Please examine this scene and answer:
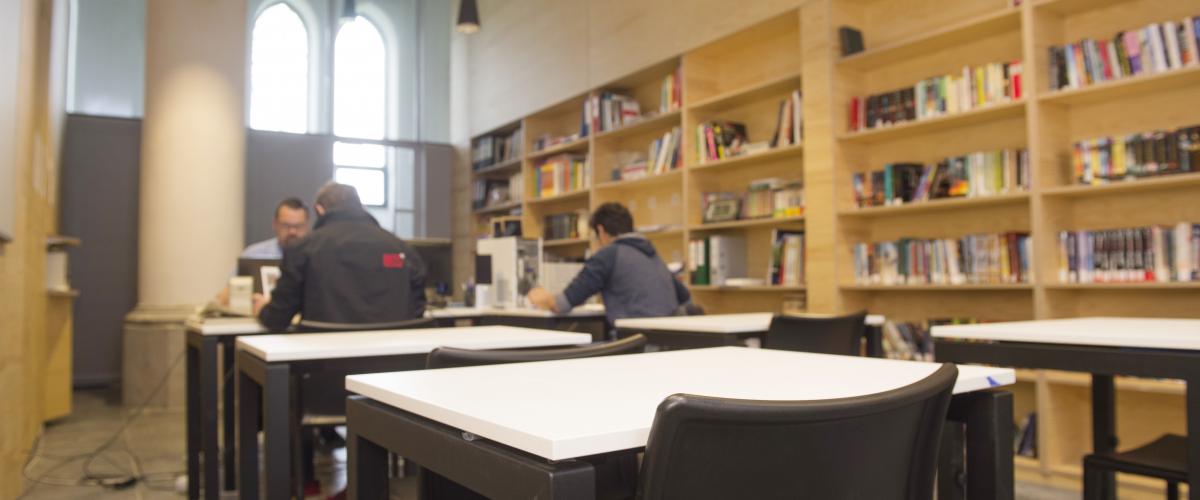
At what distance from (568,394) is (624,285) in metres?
2.75

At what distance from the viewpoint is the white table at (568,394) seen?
32.5 inches

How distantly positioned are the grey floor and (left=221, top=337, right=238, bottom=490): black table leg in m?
0.25

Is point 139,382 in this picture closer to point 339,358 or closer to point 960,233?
point 339,358

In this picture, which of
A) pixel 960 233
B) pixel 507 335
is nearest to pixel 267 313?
pixel 507 335

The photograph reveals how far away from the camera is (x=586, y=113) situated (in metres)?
6.41

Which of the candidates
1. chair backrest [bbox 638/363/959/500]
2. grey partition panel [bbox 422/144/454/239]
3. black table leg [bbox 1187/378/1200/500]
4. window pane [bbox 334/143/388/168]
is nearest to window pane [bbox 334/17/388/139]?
window pane [bbox 334/143/388/168]

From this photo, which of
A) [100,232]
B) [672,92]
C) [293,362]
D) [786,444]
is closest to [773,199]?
[672,92]

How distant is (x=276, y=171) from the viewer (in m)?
7.56

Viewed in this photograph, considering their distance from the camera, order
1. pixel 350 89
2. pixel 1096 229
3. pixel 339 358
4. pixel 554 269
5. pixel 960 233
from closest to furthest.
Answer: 1. pixel 339 358
2. pixel 1096 229
3. pixel 960 233
4. pixel 554 269
5. pixel 350 89

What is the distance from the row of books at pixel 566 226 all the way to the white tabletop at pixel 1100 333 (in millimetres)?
4612

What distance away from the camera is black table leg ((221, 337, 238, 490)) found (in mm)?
2709

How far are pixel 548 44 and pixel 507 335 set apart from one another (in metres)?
5.10

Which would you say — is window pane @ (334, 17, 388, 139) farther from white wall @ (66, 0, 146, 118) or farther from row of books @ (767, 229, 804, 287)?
row of books @ (767, 229, 804, 287)

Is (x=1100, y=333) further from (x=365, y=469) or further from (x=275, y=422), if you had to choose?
(x=275, y=422)
